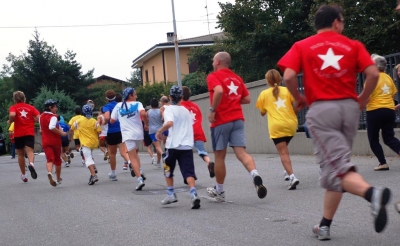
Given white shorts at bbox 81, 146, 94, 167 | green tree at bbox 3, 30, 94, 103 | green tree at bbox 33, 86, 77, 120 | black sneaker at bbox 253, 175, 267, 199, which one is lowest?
black sneaker at bbox 253, 175, 267, 199

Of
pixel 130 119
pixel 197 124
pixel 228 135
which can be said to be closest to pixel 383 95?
pixel 228 135

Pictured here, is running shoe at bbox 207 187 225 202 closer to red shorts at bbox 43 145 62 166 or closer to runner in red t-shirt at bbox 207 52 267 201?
runner in red t-shirt at bbox 207 52 267 201

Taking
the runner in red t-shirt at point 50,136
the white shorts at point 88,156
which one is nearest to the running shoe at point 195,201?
the white shorts at point 88,156

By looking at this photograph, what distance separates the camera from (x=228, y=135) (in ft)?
27.6

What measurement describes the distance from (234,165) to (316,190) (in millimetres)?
5466

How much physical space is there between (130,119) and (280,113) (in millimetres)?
2987

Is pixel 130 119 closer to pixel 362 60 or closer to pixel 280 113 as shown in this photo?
pixel 280 113

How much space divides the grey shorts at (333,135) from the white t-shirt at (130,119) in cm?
628

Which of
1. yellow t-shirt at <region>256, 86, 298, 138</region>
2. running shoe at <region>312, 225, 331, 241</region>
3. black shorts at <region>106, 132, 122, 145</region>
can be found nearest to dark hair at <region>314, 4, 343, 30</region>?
running shoe at <region>312, 225, 331, 241</region>

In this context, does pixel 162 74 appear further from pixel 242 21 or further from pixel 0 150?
pixel 242 21

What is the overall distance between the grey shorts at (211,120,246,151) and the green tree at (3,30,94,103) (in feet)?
146

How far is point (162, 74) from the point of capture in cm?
4978

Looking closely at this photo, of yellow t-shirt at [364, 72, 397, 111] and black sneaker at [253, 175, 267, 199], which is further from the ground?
yellow t-shirt at [364, 72, 397, 111]

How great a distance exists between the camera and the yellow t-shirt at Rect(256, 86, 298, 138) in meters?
9.41
